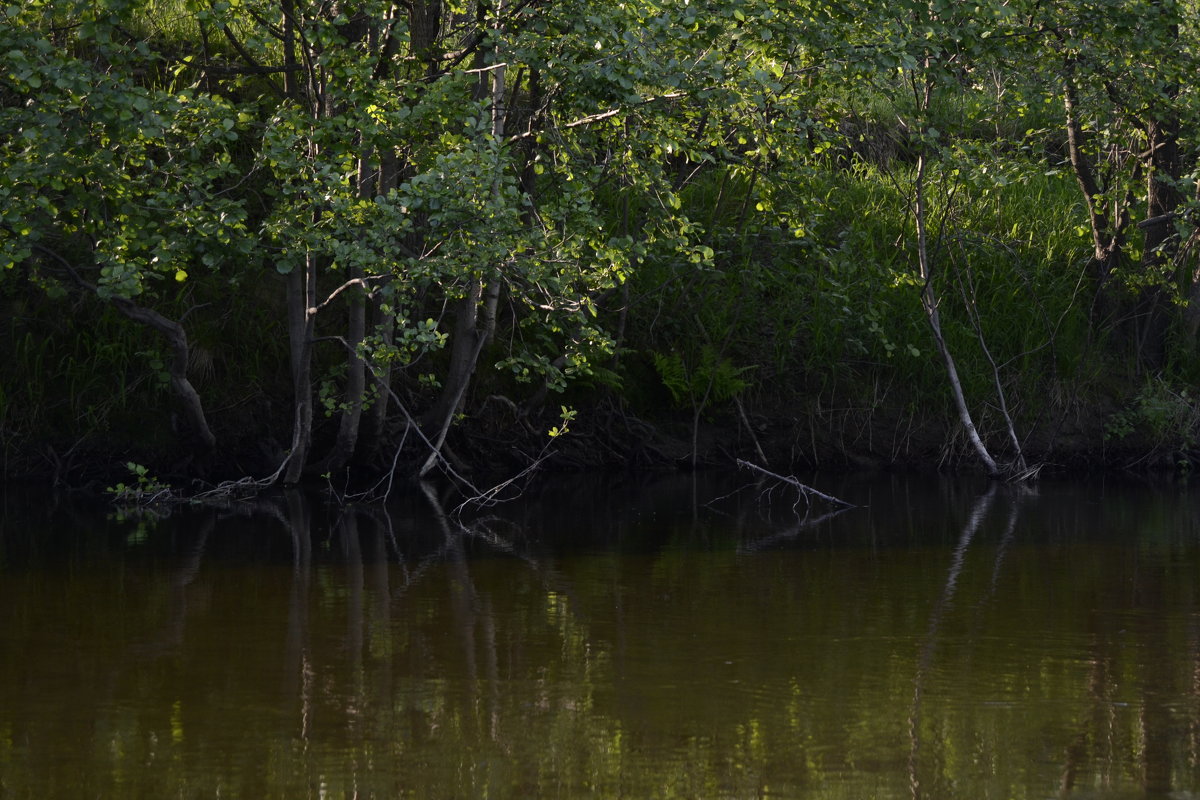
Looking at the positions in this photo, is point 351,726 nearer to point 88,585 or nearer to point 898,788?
point 898,788

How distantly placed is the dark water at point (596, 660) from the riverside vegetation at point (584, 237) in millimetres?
1721

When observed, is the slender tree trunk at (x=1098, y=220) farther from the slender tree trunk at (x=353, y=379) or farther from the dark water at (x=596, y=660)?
the slender tree trunk at (x=353, y=379)

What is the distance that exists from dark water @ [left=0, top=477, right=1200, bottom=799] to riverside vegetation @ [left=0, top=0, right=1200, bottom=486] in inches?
67.7

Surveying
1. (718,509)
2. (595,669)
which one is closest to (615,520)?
(718,509)

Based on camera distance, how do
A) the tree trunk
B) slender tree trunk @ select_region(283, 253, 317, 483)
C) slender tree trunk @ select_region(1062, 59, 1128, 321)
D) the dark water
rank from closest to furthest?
the dark water, the tree trunk, slender tree trunk @ select_region(283, 253, 317, 483), slender tree trunk @ select_region(1062, 59, 1128, 321)

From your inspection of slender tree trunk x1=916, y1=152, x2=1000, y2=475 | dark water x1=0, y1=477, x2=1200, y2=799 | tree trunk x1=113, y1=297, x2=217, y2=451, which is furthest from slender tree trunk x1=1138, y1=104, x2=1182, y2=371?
tree trunk x1=113, y1=297, x2=217, y2=451

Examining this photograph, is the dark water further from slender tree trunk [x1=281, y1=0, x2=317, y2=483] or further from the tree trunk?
the tree trunk

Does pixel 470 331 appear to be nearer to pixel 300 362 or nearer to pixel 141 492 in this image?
pixel 300 362

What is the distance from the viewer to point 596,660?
18.6ft

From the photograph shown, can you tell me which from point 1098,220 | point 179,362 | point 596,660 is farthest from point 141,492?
point 1098,220

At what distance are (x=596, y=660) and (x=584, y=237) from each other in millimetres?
4147

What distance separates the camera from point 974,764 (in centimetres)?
436

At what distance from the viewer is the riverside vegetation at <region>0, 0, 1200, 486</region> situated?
8695mm

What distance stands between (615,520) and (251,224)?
4295 millimetres
